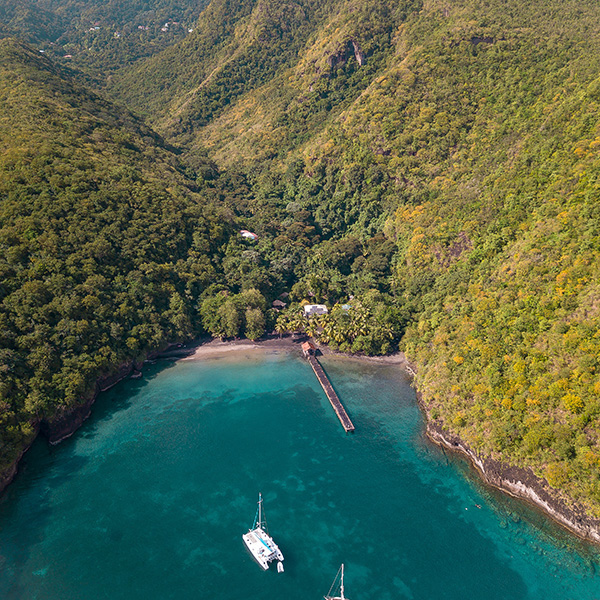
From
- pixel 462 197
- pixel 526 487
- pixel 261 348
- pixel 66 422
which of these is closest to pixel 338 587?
pixel 526 487

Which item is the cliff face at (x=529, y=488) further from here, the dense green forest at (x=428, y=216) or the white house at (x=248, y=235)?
the white house at (x=248, y=235)

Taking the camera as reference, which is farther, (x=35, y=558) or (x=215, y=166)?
(x=215, y=166)

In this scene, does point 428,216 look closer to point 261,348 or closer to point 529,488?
point 261,348

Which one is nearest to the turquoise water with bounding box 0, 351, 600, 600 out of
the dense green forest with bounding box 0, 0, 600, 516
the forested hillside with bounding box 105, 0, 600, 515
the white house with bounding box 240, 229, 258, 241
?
the dense green forest with bounding box 0, 0, 600, 516

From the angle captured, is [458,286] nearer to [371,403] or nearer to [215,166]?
[371,403]

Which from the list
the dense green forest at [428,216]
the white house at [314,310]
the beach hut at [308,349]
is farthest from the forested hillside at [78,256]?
the white house at [314,310]

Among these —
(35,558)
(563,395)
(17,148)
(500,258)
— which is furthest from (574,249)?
(17,148)

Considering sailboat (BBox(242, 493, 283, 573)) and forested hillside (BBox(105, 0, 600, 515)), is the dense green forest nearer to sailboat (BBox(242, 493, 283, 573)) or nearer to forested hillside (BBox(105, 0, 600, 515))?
forested hillside (BBox(105, 0, 600, 515))
